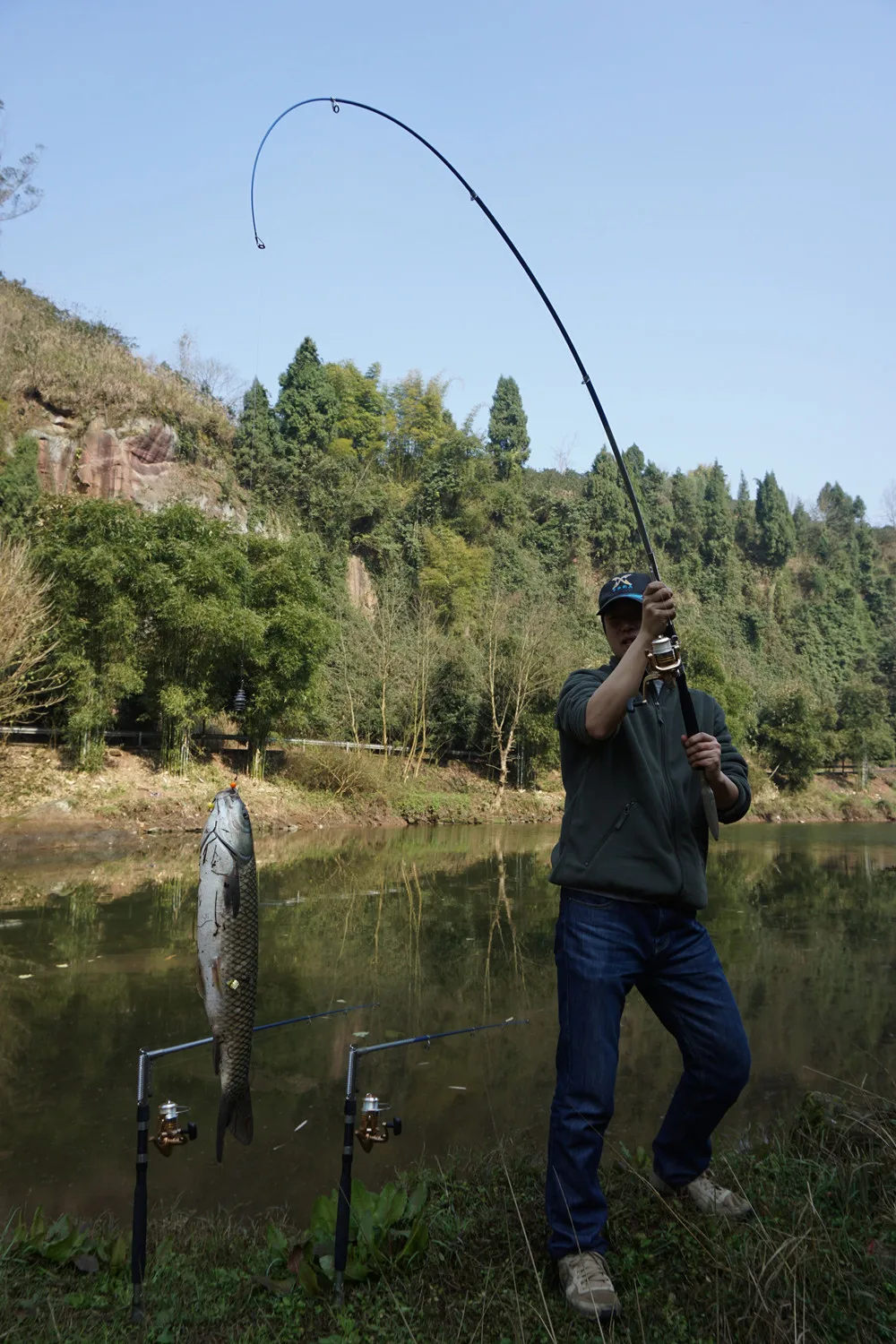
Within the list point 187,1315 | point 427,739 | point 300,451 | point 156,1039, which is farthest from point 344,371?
point 187,1315

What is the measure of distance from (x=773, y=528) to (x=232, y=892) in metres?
63.6

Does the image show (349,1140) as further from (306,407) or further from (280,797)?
(306,407)

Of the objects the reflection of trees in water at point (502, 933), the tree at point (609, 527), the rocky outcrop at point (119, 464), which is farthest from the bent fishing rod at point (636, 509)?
the tree at point (609, 527)

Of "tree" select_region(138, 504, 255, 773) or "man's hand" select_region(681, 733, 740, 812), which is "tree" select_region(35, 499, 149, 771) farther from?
"man's hand" select_region(681, 733, 740, 812)

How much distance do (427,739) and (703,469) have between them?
56.9m

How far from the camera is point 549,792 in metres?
31.0

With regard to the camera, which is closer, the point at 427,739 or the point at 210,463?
the point at 427,739

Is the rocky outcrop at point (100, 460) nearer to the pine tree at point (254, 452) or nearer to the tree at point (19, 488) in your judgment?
the tree at point (19, 488)

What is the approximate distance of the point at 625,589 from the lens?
118 inches

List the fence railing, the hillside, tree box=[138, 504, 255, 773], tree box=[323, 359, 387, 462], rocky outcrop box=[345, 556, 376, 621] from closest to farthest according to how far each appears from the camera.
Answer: tree box=[138, 504, 255, 773]
the fence railing
the hillside
rocky outcrop box=[345, 556, 376, 621]
tree box=[323, 359, 387, 462]

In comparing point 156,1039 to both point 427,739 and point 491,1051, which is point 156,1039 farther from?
point 427,739

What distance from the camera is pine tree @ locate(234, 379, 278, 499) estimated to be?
3916cm

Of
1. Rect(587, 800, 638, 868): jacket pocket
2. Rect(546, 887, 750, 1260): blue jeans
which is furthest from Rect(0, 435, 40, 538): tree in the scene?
Rect(546, 887, 750, 1260): blue jeans

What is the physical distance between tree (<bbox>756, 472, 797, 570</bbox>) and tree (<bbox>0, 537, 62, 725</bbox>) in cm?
5212
